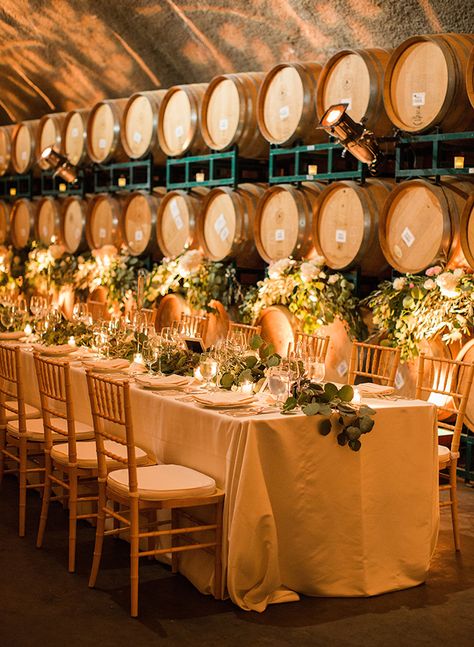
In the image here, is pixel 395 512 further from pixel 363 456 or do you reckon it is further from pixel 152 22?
pixel 152 22

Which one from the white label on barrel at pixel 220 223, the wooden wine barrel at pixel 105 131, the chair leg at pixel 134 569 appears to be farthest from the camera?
the wooden wine barrel at pixel 105 131

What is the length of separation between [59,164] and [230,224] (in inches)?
107

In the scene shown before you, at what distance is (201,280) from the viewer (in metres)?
7.31

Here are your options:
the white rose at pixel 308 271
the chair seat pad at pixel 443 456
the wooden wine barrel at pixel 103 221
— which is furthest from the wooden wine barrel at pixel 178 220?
the chair seat pad at pixel 443 456

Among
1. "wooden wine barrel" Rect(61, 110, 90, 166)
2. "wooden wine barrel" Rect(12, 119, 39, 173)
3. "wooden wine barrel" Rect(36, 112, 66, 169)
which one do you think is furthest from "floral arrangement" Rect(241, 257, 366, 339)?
"wooden wine barrel" Rect(12, 119, 39, 173)

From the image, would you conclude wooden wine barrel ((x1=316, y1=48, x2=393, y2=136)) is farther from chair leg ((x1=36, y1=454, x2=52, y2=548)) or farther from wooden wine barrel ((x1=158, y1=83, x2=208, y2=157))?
chair leg ((x1=36, y1=454, x2=52, y2=548))

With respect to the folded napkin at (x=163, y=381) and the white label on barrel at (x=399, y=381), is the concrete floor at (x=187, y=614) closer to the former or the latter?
the folded napkin at (x=163, y=381)

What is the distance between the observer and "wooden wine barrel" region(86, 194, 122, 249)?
862 cm

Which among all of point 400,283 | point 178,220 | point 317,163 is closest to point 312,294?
point 400,283

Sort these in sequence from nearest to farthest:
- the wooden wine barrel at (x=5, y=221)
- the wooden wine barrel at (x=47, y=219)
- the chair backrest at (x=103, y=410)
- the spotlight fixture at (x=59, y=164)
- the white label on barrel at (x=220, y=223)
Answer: the chair backrest at (x=103, y=410), the white label on barrel at (x=220, y=223), the spotlight fixture at (x=59, y=164), the wooden wine barrel at (x=47, y=219), the wooden wine barrel at (x=5, y=221)

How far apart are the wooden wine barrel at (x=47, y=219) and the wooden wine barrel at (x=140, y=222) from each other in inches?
53.8

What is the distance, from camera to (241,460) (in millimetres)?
3465

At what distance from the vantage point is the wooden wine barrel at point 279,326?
6.41 metres

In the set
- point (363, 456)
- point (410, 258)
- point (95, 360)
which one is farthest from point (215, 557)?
point (410, 258)
